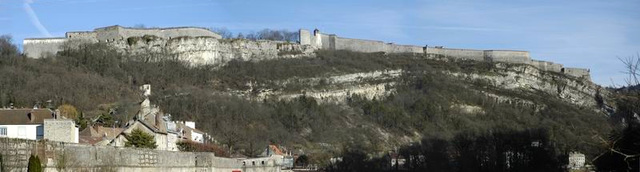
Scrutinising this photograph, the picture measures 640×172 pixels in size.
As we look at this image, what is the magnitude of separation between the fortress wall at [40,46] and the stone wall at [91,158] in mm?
89539

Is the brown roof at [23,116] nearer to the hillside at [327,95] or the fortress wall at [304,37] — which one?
the hillside at [327,95]

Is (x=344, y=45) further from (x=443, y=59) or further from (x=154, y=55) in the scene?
(x=154, y=55)

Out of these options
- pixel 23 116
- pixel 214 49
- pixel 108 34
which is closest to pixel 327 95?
pixel 214 49

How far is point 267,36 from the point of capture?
177875 mm

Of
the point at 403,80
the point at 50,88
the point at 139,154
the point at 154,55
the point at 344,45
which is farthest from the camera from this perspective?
the point at 344,45

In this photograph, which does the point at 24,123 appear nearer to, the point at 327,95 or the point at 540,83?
the point at 327,95

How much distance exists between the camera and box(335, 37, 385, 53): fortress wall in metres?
170

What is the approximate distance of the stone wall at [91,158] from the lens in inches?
1207

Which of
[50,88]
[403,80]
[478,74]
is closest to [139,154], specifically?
[50,88]

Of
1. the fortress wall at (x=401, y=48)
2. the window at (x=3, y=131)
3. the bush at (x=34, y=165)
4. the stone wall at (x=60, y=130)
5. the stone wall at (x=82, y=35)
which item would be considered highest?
the stone wall at (x=82, y=35)

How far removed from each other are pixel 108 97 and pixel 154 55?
36659mm

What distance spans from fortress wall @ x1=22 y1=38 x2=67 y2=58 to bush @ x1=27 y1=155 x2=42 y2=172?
109705mm

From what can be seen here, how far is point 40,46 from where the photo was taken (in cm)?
13850

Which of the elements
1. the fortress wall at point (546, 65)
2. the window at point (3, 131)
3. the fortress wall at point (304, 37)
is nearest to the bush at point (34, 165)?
the window at point (3, 131)
